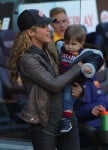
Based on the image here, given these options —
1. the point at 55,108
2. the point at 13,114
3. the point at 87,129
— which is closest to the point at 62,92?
the point at 55,108

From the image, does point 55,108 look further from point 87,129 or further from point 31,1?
point 31,1

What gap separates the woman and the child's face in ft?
1.10

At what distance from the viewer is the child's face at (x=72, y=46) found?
12.6ft

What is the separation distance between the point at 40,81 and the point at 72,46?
62 centimetres

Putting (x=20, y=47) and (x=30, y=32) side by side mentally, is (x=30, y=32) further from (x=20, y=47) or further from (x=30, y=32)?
(x=20, y=47)

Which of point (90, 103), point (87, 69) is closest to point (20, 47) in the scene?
point (87, 69)

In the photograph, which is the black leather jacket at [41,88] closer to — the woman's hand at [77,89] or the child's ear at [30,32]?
the child's ear at [30,32]

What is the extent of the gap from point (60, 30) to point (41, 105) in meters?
2.08

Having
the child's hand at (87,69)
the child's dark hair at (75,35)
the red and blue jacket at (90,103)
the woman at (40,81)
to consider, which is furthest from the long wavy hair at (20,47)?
the red and blue jacket at (90,103)

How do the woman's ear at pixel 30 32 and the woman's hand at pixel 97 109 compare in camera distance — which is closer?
the woman's ear at pixel 30 32

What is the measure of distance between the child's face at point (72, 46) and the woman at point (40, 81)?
1.10 feet

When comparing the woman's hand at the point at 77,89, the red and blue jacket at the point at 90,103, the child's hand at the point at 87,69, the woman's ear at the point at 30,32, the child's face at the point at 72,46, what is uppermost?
the woman's ear at the point at 30,32

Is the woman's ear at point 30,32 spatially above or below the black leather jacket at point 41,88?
above

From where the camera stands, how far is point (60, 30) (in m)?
5.31
